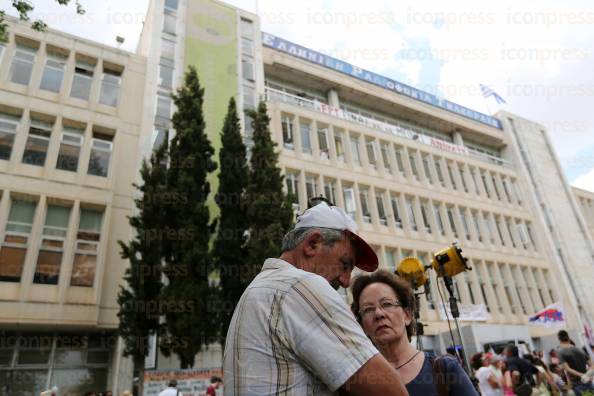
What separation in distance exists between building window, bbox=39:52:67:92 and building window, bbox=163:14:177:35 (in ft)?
19.1

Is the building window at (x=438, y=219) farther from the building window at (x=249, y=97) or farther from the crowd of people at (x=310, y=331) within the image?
the crowd of people at (x=310, y=331)

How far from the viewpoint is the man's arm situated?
4.19ft

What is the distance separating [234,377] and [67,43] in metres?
22.0

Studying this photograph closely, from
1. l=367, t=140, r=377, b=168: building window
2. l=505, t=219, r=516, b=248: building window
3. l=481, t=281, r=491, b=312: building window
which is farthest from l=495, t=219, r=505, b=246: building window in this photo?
l=367, t=140, r=377, b=168: building window

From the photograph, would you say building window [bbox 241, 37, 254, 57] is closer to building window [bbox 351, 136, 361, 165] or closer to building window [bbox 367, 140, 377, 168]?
building window [bbox 351, 136, 361, 165]

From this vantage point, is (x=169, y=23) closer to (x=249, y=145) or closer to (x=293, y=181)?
(x=249, y=145)

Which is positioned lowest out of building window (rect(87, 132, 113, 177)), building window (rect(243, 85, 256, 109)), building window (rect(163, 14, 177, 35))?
building window (rect(87, 132, 113, 177))

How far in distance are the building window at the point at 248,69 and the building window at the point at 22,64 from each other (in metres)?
10.7

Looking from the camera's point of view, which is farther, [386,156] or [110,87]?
[386,156]

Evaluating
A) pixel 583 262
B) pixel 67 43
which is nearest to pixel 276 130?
pixel 67 43

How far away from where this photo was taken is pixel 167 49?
70.9 ft

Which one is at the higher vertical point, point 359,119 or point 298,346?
point 359,119

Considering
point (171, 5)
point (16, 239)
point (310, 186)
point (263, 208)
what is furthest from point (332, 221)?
point (171, 5)

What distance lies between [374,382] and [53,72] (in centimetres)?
2151
